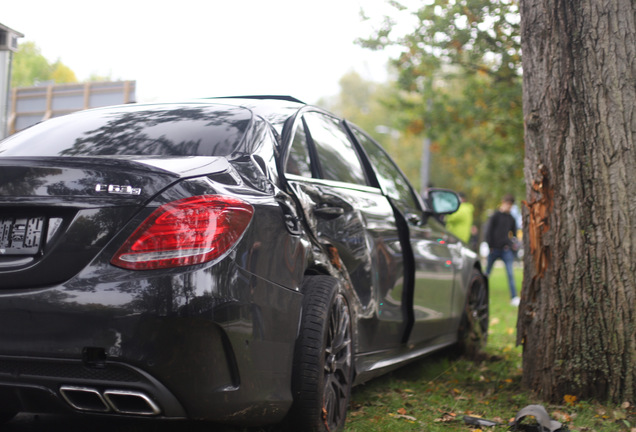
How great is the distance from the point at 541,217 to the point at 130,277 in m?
2.99

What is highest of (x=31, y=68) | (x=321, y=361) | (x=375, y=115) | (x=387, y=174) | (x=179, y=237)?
(x=375, y=115)

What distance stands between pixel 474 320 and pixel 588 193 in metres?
2.09

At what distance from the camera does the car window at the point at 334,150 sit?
422cm

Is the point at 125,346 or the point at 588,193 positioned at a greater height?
the point at 588,193

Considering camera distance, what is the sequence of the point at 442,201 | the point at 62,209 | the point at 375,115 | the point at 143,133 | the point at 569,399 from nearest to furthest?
the point at 62,209 < the point at 143,133 < the point at 569,399 < the point at 442,201 < the point at 375,115

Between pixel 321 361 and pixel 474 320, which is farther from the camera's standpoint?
pixel 474 320

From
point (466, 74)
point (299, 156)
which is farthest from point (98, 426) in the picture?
point (466, 74)

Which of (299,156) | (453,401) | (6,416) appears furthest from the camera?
(453,401)

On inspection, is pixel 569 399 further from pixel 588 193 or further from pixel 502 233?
pixel 502 233

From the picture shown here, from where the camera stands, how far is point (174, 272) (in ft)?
8.86

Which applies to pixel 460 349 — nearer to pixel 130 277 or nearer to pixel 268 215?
pixel 268 215

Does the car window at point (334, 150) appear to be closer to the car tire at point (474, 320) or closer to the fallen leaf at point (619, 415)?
the fallen leaf at point (619, 415)

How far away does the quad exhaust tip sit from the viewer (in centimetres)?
269

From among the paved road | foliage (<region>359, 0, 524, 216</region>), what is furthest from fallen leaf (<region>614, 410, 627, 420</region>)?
foliage (<region>359, 0, 524, 216</region>)
